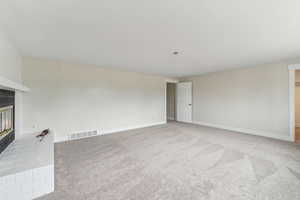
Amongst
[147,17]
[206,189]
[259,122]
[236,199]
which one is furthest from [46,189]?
[259,122]

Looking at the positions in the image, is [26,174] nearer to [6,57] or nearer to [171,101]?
[6,57]

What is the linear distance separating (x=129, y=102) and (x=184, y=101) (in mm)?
2900

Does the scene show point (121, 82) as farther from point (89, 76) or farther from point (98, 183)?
point (98, 183)

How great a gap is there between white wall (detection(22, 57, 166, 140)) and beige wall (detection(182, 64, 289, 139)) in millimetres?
2536

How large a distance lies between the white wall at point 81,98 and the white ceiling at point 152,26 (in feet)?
2.31

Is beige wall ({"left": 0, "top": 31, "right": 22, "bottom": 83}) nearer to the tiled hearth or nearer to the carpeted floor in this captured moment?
the tiled hearth

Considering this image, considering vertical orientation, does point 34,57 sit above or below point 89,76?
above

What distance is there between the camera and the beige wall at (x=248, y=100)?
3646mm

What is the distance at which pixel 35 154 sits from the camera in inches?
72.6

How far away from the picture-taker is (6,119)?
2176 mm

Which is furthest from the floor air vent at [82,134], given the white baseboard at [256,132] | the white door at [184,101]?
the white baseboard at [256,132]

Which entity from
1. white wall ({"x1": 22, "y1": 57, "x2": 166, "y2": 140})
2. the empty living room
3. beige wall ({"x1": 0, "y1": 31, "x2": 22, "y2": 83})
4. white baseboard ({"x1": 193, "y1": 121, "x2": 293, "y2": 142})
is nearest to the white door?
white baseboard ({"x1": 193, "y1": 121, "x2": 293, "y2": 142})

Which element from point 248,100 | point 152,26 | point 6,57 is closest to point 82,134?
point 6,57

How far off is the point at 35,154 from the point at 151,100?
14.0 ft
